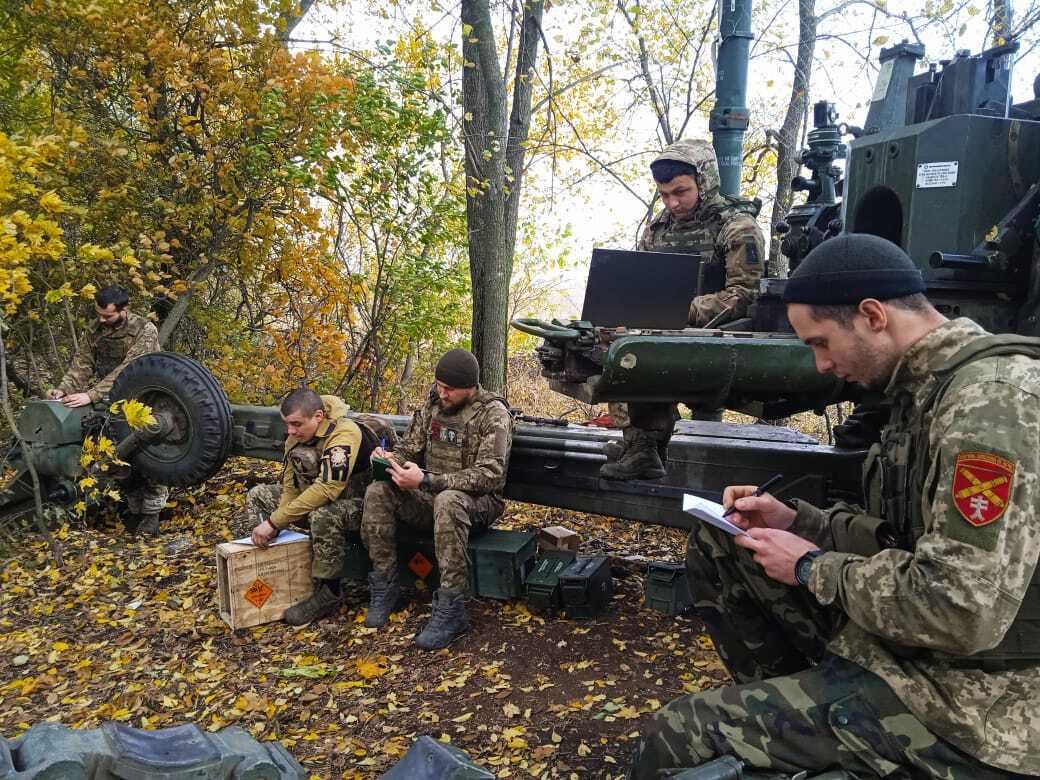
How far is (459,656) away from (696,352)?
1859 mm

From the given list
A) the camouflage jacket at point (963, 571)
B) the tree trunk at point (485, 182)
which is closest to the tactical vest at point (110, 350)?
the tree trunk at point (485, 182)

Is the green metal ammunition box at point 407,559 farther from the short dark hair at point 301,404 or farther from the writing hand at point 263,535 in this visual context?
the short dark hair at point 301,404

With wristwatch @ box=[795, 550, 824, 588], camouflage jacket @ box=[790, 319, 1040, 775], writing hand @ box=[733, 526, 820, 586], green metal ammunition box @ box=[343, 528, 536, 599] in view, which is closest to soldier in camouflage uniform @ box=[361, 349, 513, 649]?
green metal ammunition box @ box=[343, 528, 536, 599]

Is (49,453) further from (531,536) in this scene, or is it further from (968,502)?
(968,502)

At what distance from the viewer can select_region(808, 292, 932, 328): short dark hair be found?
6.98 ft

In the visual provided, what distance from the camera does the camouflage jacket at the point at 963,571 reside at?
1808mm

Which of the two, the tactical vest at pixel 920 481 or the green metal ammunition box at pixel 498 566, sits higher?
the tactical vest at pixel 920 481

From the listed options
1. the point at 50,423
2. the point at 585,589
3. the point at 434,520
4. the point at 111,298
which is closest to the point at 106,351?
the point at 111,298

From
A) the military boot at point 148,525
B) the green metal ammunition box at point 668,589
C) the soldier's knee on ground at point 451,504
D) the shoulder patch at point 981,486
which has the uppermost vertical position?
the shoulder patch at point 981,486

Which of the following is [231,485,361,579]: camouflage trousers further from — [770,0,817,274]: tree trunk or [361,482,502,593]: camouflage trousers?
[770,0,817,274]: tree trunk

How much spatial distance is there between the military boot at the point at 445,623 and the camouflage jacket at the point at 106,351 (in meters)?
3.54

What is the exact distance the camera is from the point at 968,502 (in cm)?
184

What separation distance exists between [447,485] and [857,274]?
2823mm

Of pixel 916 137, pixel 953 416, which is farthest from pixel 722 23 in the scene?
pixel 953 416
